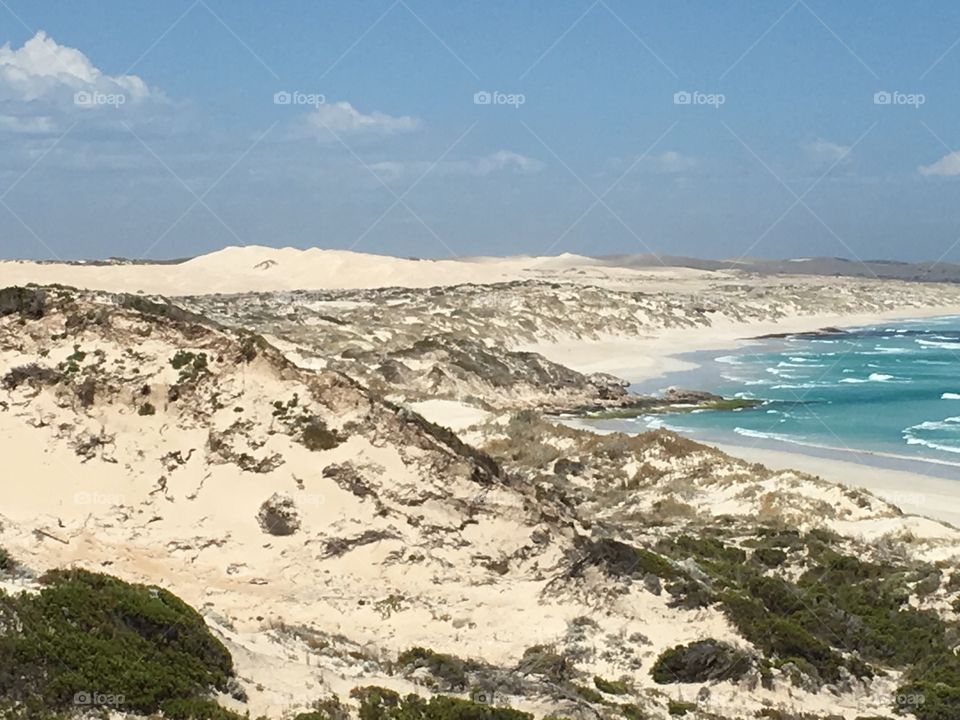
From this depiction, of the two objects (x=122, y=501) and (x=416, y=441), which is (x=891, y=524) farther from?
(x=122, y=501)

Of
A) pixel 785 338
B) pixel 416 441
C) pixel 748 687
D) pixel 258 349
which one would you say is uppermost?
pixel 785 338

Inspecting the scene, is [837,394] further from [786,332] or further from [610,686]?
[610,686]

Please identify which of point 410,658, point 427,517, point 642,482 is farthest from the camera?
point 642,482

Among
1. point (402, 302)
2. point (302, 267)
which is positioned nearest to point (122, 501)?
point (402, 302)

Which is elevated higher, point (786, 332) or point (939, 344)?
point (786, 332)

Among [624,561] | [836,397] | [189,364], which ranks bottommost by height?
[624,561]

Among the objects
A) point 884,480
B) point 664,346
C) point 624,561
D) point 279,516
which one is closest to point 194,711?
point 279,516

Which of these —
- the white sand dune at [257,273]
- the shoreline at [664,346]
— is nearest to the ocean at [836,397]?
the shoreline at [664,346]
